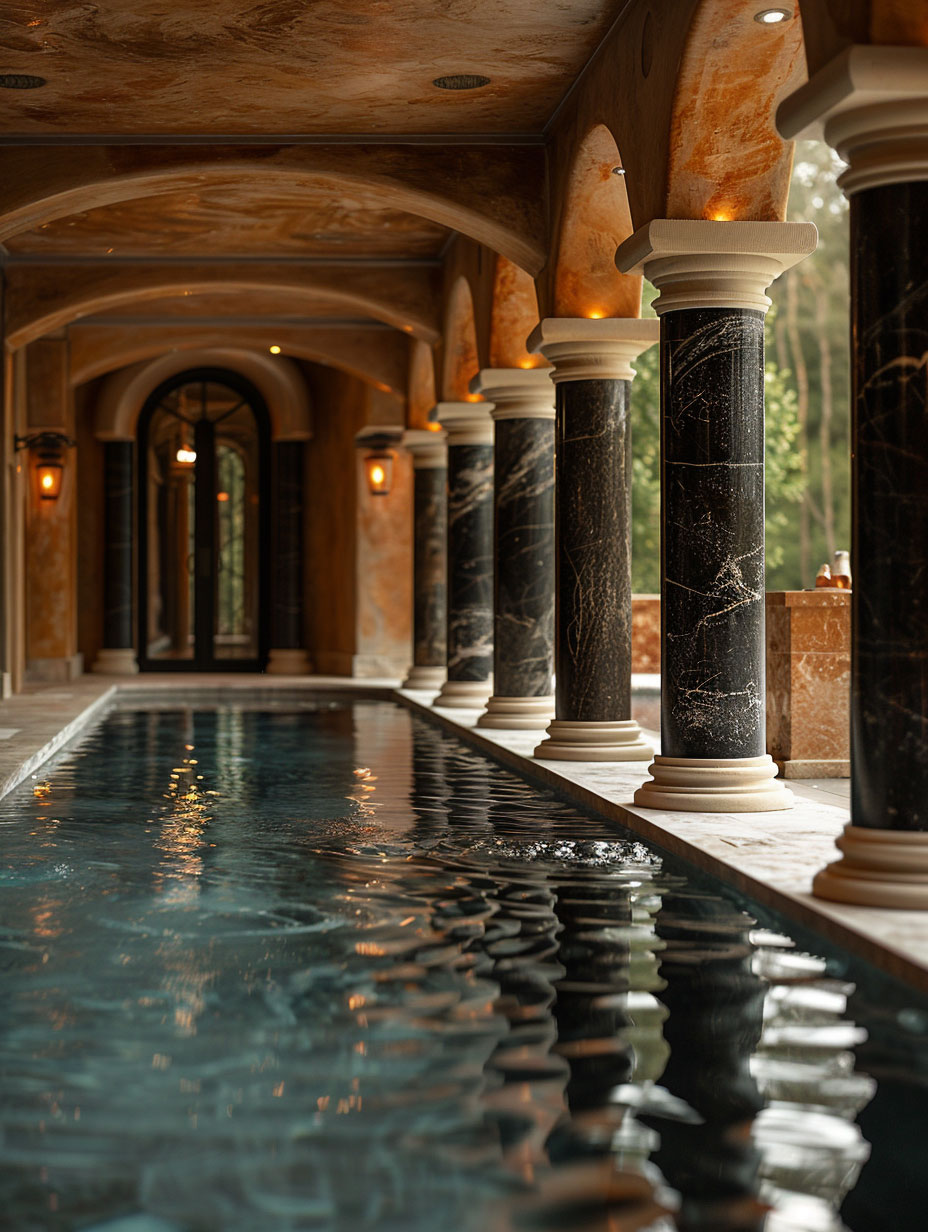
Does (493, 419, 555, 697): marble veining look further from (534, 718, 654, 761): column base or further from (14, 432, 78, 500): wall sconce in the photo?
(14, 432, 78, 500): wall sconce

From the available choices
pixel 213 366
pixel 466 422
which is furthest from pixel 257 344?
pixel 466 422

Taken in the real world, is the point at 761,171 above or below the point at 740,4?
below

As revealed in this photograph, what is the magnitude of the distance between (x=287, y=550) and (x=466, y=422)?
816cm

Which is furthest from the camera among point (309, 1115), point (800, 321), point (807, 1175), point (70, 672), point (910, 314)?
point (800, 321)

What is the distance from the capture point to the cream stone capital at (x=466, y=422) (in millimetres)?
16391

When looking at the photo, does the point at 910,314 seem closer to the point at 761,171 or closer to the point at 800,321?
the point at 761,171

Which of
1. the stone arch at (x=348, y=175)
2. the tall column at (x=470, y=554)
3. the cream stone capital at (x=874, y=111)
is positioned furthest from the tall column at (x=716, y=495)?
the tall column at (x=470, y=554)

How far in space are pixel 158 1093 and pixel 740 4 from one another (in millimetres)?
5760

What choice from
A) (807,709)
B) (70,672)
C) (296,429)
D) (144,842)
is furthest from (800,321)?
(144,842)

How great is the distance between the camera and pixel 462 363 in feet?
54.9

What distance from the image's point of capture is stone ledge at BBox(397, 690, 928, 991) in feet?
16.8

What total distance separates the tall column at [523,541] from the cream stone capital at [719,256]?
495 centimetres

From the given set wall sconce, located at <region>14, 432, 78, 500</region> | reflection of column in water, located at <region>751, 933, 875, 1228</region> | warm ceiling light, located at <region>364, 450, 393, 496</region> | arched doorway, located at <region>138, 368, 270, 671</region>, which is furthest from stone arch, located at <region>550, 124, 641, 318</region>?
arched doorway, located at <region>138, 368, 270, 671</region>

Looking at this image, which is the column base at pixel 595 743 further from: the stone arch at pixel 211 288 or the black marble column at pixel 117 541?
the black marble column at pixel 117 541
